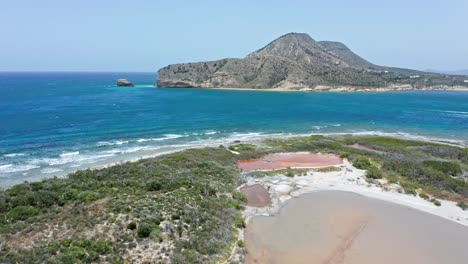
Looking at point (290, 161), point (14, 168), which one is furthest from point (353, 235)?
point (14, 168)

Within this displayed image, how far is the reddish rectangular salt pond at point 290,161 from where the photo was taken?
1849 inches

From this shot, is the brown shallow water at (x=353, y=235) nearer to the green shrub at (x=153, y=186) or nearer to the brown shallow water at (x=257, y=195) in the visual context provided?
the brown shallow water at (x=257, y=195)

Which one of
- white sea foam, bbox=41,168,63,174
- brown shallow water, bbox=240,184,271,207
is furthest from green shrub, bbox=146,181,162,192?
white sea foam, bbox=41,168,63,174

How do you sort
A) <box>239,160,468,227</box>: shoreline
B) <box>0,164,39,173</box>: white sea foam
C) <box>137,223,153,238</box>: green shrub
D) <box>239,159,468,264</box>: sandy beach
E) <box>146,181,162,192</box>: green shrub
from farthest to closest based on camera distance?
<box>0,164,39,173</box>: white sea foam < <box>239,160,468,227</box>: shoreline < <box>146,181,162,192</box>: green shrub < <box>239,159,468,264</box>: sandy beach < <box>137,223,153,238</box>: green shrub

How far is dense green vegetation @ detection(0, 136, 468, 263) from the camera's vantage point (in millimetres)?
20234

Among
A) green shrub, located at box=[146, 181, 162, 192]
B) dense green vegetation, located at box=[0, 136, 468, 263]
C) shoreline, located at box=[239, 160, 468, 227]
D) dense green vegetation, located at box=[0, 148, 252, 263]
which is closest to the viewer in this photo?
dense green vegetation, located at box=[0, 148, 252, 263]

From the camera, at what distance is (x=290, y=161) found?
49781mm

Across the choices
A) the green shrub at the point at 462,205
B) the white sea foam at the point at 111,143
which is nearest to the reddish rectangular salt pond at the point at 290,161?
the green shrub at the point at 462,205

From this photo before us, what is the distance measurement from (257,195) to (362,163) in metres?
18.5

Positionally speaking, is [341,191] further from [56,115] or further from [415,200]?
[56,115]

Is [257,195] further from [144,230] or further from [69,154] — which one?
[69,154]

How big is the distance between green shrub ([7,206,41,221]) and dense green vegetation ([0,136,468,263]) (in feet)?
0.20

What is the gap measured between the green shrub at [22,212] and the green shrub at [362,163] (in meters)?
38.1

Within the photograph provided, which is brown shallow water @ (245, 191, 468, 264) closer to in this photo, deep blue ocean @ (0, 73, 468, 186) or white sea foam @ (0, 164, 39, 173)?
deep blue ocean @ (0, 73, 468, 186)
